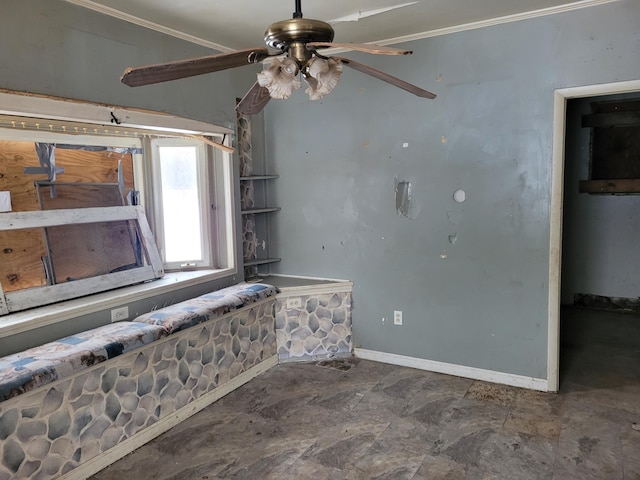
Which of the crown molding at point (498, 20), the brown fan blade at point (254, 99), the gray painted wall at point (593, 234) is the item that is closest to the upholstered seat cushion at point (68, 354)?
the brown fan blade at point (254, 99)

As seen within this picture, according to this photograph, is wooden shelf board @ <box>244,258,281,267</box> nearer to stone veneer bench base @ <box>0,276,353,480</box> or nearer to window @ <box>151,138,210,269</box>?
stone veneer bench base @ <box>0,276,353,480</box>

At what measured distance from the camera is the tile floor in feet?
7.64

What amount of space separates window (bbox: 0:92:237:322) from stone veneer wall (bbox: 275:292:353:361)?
0.59 meters

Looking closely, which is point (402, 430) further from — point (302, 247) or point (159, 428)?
point (302, 247)

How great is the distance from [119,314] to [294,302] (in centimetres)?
133

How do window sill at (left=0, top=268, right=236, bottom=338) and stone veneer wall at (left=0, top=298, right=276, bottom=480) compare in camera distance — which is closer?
stone veneer wall at (left=0, top=298, right=276, bottom=480)

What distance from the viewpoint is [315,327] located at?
3721 millimetres

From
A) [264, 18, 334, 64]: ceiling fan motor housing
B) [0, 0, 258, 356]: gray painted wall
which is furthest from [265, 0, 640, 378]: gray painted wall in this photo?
[264, 18, 334, 64]: ceiling fan motor housing

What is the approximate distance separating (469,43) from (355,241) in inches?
63.9

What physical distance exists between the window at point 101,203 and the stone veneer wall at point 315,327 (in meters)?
0.59

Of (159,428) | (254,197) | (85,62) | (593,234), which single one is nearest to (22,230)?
(85,62)

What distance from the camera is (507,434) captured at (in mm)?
2605

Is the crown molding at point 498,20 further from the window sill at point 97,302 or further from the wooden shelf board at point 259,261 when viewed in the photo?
the window sill at point 97,302

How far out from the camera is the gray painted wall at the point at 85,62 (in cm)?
229
